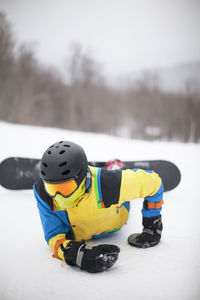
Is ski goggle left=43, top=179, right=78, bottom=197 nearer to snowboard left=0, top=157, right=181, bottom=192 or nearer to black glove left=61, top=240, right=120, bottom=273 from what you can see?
black glove left=61, top=240, right=120, bottom=273

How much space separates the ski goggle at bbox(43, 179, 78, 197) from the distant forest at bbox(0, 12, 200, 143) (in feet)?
11.5

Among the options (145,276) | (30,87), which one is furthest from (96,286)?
(30,87)

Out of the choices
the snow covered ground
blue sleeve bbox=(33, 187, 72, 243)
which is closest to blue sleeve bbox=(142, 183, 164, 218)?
the snow covered ground

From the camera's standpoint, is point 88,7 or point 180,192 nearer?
point 180,192

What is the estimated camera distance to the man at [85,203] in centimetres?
90

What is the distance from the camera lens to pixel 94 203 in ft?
3.39

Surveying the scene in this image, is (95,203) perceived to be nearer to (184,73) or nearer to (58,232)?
(58,232)

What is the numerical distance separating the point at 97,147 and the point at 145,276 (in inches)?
99.1

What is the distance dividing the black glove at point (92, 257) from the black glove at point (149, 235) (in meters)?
0.22

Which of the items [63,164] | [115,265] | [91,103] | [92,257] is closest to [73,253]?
[92,257]

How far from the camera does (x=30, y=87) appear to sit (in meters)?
6.68

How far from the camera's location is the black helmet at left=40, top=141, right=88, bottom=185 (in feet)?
2.98

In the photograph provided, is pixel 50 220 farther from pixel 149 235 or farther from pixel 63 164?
pixel 149 235

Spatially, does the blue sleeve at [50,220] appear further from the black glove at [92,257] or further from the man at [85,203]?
the black glove at [92,257]
